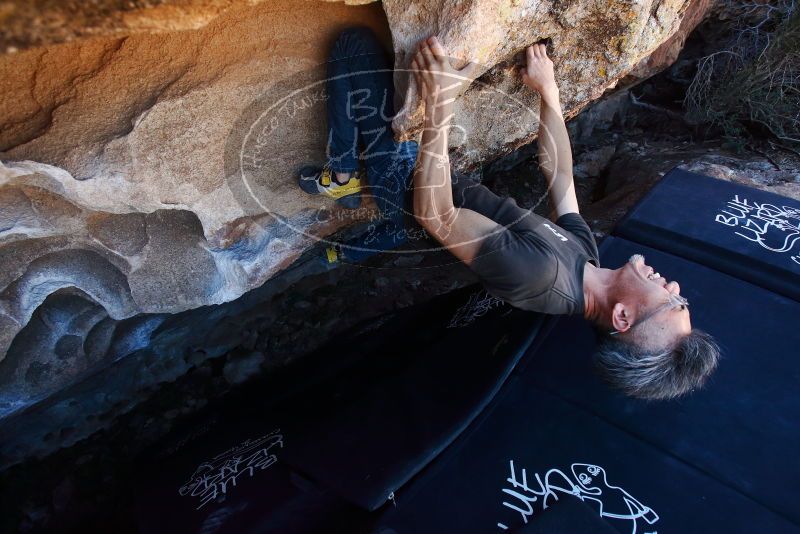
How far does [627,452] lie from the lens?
4.67 feet

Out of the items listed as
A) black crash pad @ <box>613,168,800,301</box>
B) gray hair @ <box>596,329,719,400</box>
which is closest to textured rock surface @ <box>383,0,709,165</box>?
black crash pad @ <box>613,168,800,301</box>

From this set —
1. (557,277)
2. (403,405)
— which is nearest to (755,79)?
(557,277)

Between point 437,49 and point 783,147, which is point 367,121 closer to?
point 437,49

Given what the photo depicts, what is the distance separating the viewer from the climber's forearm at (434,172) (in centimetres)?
132

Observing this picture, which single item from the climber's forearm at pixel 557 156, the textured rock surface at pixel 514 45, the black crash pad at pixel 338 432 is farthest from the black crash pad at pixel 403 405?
the textured rock surface at pixel 514 45

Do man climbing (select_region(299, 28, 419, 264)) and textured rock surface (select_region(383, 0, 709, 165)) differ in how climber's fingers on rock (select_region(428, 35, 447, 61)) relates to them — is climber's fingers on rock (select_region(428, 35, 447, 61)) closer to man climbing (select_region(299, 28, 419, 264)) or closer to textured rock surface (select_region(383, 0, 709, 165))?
textured rock surface (select_region(383, 0, 709, 165))

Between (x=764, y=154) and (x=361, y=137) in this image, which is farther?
(x=764, y=154)

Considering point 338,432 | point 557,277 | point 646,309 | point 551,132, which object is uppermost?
point 551,132

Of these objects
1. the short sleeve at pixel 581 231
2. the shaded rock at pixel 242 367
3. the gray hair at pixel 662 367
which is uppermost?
the short sleeve at pixel 581 231

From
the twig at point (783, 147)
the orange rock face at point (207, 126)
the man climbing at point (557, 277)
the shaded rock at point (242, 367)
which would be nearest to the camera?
the orange rock face at point (207, 126)

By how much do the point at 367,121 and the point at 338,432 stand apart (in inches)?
35.7

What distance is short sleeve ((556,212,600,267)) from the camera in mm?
1666

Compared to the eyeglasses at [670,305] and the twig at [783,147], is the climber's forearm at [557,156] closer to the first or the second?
the eyeglasses at [670,305]

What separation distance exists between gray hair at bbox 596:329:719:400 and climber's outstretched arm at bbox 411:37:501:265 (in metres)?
0.50
